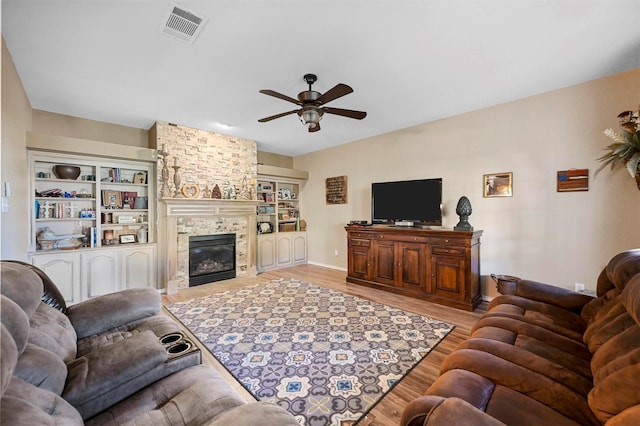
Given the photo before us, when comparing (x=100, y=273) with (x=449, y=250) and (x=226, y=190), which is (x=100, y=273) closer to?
(x=226, y=190)

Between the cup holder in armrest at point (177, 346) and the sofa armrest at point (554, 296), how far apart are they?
2574 mm

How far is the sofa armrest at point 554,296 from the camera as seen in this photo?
1958mm

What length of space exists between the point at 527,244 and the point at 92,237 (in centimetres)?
606

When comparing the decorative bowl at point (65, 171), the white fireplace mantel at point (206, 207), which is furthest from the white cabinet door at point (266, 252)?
the decorative bowl at point (65, 171)

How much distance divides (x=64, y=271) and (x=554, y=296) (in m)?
5.55

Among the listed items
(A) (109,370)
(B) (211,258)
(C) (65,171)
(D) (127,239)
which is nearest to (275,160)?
(B) (211,258)

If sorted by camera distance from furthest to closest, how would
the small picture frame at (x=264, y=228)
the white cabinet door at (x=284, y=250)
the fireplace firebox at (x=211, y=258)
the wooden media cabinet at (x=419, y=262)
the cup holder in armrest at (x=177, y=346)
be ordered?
the white cabinet door at (x=284, y=250) < the small picture frame at (x=264, y=228) < the fireplace firebox at (x=211, y=258) < the wooden media cabinet at (x=419, y=262) < the cup holder in armrest at (x=177, y=346)

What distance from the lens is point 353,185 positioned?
17.3ft

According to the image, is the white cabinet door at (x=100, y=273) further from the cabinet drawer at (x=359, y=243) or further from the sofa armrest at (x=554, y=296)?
the sofa armrest at (x=554, y=296)

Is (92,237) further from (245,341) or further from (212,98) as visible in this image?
(245,341)

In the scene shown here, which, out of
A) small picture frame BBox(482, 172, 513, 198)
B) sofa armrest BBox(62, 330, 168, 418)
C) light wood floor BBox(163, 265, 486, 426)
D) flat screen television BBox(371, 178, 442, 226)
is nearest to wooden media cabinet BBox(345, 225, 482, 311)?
light wood floor BBox(163, 265, 486, 426)

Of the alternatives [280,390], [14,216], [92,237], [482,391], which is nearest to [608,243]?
[482,391]

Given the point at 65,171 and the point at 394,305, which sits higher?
the point at 65,171

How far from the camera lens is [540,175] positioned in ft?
10.4
